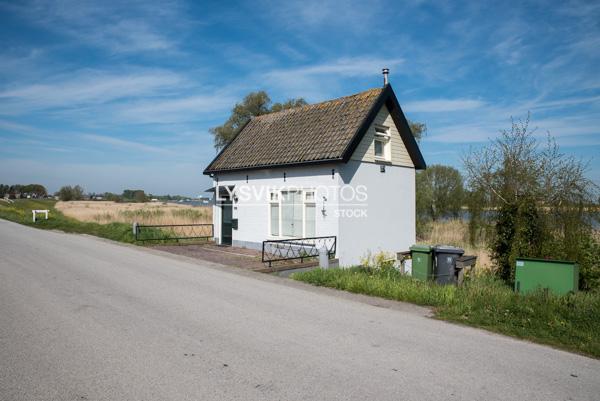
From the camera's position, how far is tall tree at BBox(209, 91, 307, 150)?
33.6m

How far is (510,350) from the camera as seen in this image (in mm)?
5656

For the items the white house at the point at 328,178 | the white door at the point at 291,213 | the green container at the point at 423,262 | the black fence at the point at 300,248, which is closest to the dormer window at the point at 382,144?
the white house at the point at 328,178

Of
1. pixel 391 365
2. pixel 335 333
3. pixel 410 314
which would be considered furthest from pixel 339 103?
pixel 391 365

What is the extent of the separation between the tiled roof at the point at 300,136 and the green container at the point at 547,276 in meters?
6.62

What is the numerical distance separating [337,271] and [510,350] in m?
5.70

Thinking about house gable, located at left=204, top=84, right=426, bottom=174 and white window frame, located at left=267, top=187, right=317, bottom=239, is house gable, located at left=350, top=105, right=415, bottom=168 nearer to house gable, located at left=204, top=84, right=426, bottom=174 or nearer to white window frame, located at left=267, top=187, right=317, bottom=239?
house gable, located at left=204, top=84, right=426, bottom=174

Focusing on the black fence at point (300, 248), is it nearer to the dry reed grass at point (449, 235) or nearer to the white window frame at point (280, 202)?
the white window frame at point (280, 202)

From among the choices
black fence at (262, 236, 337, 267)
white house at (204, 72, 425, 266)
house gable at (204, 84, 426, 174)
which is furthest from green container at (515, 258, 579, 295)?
house gable at (204, 84, 426, 174)

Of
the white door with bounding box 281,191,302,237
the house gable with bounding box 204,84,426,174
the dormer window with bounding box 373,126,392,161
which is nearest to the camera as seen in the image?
the house gable with bounding box 204,84,426,174

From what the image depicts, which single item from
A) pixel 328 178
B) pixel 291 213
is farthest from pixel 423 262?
pixel 291 213

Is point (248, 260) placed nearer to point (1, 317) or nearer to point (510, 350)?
point (1, 317)

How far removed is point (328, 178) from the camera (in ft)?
47.0

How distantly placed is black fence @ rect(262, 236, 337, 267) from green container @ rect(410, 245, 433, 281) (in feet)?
9.58

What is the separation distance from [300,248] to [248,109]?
854 inches
